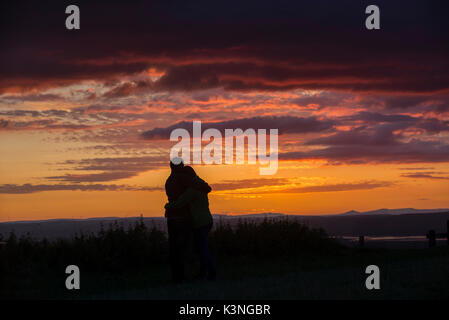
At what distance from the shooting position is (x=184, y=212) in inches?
519

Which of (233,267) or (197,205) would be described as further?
(233,267)

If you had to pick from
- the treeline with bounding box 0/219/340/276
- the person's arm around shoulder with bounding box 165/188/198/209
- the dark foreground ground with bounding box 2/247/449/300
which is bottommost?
the dark foreground ground with bounding box 2/247/449/300

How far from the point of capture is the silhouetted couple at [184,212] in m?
12.9

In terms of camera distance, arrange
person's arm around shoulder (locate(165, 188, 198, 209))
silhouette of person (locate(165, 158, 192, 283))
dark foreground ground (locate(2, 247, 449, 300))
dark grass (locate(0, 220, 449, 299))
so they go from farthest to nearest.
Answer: silhouette of person (locate(165, 158, 192, 283)) < person's arm around shoulder (locate(165, 188, 198, 209)) < dark grass (locate(0, 220, 449, 299)) < dark foreground ground (locate(2, 247, 449, 300))

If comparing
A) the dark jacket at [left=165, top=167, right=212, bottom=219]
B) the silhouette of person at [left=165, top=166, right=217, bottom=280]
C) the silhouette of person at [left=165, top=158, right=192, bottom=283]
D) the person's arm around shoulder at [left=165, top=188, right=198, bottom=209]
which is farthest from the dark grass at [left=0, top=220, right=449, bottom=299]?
the person's arm around shoulder at [left=165, top=188, right=198, bottom=209]

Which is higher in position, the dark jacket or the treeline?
the dark jacket

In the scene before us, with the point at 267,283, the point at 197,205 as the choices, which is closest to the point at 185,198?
the point at 197,205

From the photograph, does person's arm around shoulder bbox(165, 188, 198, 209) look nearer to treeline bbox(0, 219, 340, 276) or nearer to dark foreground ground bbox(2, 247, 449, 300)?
dark foreground ground bbox(2, 247, 449, 300)

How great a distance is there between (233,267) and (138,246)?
3.03 m

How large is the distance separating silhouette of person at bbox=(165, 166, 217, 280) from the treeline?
4.13 metres

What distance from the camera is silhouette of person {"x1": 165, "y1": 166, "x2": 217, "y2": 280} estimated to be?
42.3ft

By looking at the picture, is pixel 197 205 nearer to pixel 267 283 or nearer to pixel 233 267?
Result: pixel 267 283
